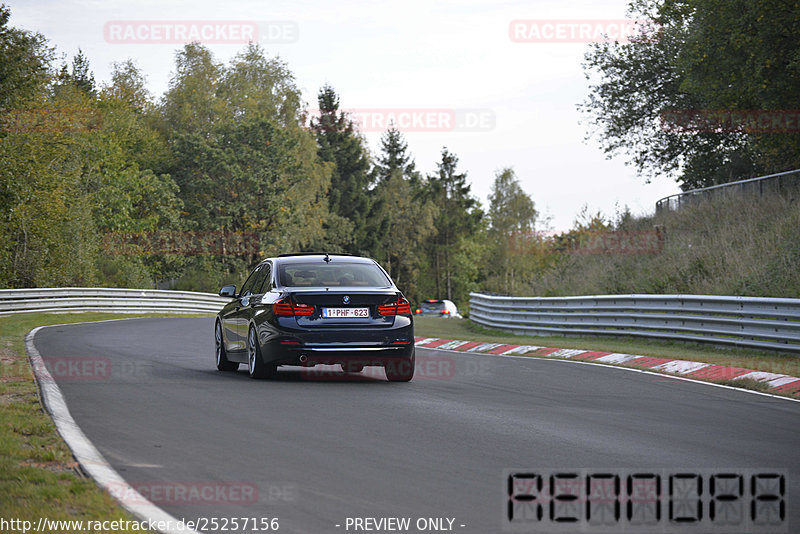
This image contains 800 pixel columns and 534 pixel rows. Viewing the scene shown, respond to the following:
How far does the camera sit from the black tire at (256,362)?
1233 cm

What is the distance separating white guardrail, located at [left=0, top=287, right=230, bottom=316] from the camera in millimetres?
34062

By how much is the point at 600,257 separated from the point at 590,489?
1037 inches

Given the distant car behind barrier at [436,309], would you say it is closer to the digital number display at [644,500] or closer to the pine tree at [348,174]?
the pine tree at [348,174]

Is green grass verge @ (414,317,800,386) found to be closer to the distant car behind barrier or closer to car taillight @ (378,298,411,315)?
car taillight @ (378,298,411,315)

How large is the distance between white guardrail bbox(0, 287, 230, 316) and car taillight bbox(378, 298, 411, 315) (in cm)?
2436

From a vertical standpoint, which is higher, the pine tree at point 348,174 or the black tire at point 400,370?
the pine tree at point 348,174

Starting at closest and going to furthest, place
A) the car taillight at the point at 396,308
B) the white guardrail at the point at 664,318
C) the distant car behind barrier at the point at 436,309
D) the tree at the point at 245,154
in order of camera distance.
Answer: the car taillight at the point at 396,308 → the white guardrail at the point at 664,318 → the distant car behind barrier at the point at 436,309 → the tree at the point at 245,154

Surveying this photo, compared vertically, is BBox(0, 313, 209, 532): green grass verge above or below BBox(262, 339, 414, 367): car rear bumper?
below

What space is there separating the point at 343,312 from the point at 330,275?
0.75m

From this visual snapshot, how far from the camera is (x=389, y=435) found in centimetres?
808

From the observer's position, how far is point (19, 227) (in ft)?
141

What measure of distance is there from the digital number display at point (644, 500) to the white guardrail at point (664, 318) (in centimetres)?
985
